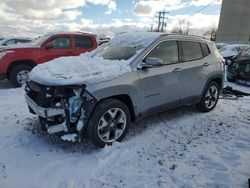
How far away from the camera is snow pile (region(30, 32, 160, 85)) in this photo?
3.87 meters

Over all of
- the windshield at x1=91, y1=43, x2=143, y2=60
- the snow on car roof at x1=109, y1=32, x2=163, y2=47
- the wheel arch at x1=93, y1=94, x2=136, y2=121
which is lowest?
the wheel arch at x1=93, y1=94, x2=136, y2=121

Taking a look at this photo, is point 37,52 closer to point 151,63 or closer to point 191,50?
point 191,50

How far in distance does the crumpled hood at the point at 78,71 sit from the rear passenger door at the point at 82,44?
16.7 ft

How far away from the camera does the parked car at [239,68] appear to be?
9.31 metres

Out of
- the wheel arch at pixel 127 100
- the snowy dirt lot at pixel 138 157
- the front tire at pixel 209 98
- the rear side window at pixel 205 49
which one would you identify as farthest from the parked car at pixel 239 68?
the wheel arch at pixel 127 100

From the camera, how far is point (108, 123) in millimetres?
4211

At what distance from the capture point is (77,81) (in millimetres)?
3783

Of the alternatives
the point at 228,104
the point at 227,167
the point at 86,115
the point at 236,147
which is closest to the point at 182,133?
the point at 236,147

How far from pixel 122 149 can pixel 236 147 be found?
1.88m

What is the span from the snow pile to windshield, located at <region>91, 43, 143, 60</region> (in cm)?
9

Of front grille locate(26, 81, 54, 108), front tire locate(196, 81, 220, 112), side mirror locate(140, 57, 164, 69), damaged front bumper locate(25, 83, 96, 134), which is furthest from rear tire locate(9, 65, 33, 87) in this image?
front tire locate(196, 81, 220, 112)

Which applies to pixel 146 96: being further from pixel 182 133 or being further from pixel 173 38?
pixel 173 38

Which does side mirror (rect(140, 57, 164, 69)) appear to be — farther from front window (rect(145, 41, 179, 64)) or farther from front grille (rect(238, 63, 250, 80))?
front grille (rect(238, 63, 250, 80))

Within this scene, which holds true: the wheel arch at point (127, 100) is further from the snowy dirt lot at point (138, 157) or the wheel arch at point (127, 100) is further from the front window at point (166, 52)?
the front window at point (166, 52)
